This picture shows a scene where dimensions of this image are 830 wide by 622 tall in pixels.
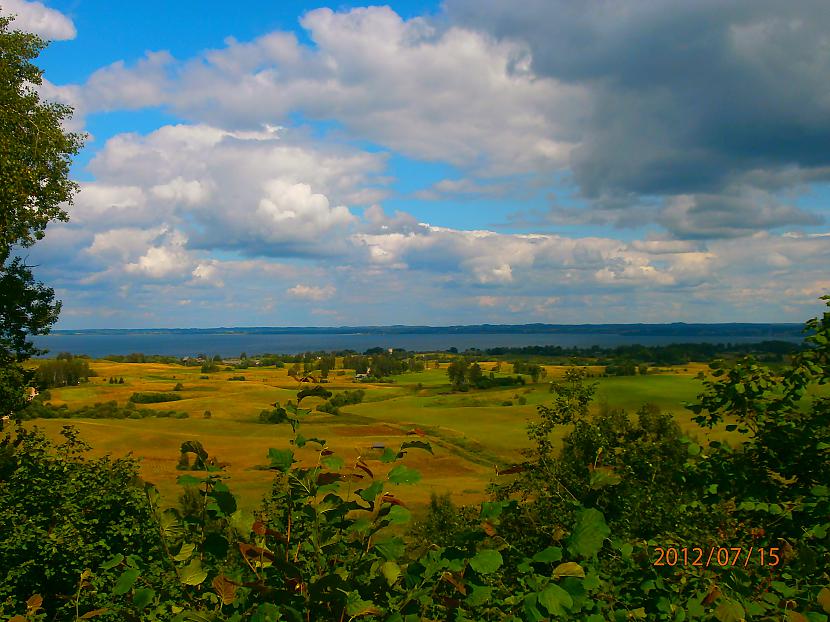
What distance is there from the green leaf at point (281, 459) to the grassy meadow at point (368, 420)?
48.5 m

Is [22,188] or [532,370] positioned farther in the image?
[532,370]

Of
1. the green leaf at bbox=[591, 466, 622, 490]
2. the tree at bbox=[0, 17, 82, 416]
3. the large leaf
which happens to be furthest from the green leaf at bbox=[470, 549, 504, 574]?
the tree at bbox=[0, 17, 82, 416]

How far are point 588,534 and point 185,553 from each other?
59.0 inches

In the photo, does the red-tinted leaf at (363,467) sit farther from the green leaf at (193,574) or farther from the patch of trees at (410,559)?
the green leaf at (193,574)

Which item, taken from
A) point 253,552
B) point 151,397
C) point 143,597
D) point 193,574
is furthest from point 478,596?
point 151,397

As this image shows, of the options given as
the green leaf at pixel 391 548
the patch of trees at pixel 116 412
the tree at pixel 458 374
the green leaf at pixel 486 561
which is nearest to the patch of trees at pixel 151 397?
the patch of trees at pixel 116 412

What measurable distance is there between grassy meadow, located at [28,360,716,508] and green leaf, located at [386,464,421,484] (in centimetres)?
4855

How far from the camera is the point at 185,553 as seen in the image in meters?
2.28

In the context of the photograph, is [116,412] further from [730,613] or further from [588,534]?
[730,613]

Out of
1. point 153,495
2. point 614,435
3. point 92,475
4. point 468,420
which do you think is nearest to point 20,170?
point 92,475

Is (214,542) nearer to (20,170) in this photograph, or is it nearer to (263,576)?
(263,576)

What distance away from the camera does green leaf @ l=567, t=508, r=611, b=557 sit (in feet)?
6.84

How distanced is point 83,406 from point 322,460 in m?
110

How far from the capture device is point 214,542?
2191mm
